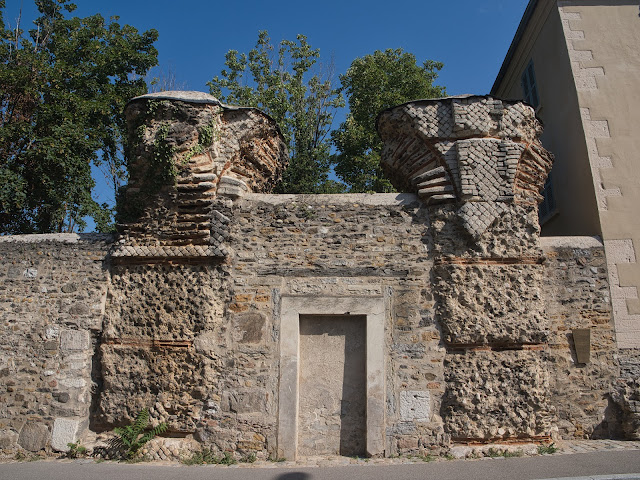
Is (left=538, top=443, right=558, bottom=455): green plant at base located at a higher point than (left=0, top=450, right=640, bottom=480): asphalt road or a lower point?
higher

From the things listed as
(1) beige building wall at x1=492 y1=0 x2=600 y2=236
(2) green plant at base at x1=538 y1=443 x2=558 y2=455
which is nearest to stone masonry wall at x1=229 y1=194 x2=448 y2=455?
(2) green plant at base at x1=538 y1=443 x2=558 y2=455

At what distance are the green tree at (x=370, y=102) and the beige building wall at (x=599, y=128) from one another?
17.9 feet

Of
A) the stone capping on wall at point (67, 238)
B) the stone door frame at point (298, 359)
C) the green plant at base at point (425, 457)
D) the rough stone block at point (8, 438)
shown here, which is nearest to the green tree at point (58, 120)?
the stone capping on wall at point (67, 238)

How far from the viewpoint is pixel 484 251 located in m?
5.69

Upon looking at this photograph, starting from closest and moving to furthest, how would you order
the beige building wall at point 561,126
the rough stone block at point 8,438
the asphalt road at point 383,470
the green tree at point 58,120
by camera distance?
the asphalt road at point 383,470 < the rough stone block at point 8,438 < the beige building wall at point 561,126 < the green tree at point 58,120

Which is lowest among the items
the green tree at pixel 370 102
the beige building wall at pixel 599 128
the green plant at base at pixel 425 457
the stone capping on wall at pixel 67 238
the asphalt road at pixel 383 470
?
the asphalt road at pixel 383 470

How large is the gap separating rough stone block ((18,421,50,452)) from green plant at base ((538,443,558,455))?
223 inches

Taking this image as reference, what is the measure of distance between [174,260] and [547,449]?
4852mm

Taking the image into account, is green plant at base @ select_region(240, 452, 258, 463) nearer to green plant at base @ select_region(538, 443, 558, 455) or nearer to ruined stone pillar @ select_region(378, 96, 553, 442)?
ruined stone pillar @ select_region(378, 96, 553, 442)

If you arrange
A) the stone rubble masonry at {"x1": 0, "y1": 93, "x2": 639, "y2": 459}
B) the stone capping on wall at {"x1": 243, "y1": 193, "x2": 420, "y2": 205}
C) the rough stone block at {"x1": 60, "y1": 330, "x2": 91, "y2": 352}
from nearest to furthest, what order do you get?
the stone rubble masonry at {"x1": 0, "y1": 93, "x2": 639, "y2": 459} < the rough stone block at {"x1": 60, "y1": 330, "x2": 91, "y2": 352} < the stone capping on wall at {"x1": 243, "y1": 193, "x2": 420, "y2": 205}

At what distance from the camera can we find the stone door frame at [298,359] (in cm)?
529

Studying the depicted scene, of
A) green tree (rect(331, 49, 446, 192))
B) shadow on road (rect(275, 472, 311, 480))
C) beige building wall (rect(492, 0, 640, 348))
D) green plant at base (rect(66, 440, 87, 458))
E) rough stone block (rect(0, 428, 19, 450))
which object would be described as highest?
green tree (rect(331, 49, 446, 192))

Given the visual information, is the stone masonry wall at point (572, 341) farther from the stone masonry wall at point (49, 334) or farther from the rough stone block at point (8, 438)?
the rough stone block at point (8, 438)

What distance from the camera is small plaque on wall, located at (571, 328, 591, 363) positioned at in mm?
5754
